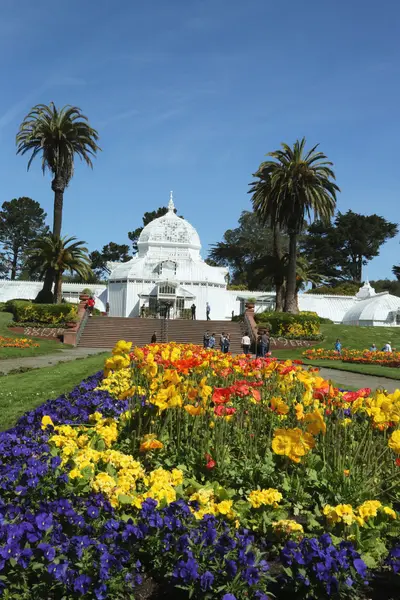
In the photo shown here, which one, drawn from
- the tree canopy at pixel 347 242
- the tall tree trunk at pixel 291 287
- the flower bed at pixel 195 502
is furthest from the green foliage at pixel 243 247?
the flower bed at pixel 195 502

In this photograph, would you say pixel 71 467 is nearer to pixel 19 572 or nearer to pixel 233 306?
pixel 19 572

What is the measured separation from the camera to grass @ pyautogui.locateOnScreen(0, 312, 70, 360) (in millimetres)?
19750

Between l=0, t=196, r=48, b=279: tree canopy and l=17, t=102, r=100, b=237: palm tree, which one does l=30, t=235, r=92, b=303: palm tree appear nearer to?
l=17, t=102, r=100, b=237: palm tree

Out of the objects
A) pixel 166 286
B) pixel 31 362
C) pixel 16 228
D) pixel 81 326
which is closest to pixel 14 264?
pixel 16 228

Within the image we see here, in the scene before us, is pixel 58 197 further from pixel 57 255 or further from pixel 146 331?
pixel 146 331

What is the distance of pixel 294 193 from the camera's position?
3111 centimetres

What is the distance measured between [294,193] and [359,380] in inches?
750

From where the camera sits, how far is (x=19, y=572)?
8.96 feet

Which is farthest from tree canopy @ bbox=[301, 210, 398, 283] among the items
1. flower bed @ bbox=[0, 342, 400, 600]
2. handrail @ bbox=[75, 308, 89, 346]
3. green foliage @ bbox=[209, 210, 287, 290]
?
flower bed @ bbox=[0, 342, 400, 600]

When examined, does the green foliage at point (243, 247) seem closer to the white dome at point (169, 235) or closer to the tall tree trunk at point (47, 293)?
the white dome at point (169, 235)

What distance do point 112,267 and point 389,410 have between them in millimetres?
45140

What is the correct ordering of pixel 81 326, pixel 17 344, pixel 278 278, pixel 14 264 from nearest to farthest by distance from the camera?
pixel 17 344 → pixel 81 326 → pixel 278 278 → pixel 14 264

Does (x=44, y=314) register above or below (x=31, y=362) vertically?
above

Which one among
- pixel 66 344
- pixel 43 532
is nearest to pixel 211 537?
pixel 43 532
